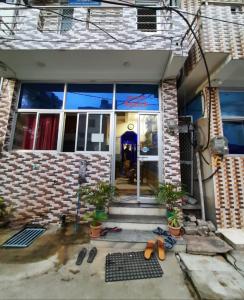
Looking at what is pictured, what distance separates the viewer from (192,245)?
3.09 m

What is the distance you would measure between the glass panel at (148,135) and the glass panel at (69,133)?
5.96 ft

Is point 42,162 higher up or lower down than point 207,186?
higher up

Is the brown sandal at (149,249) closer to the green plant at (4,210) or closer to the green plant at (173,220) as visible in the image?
the green plant at (173,220)

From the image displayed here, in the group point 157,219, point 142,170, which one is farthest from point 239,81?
point 157,219

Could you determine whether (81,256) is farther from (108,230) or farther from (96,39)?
(96,39)

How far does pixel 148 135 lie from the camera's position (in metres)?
4.55

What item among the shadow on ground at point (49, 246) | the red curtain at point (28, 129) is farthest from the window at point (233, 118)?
the red curtain at point (28, 129)

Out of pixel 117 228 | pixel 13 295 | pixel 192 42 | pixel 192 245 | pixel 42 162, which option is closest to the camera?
pixel 13 295

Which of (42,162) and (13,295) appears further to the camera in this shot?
(42,162)

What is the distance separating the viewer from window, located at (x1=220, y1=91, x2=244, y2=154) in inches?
168

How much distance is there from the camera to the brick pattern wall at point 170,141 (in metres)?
4.07

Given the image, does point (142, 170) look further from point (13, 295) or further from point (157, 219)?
point (13, 295)

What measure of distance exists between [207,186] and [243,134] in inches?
63.9

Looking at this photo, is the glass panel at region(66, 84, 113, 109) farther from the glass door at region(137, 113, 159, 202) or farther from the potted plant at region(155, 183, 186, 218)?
the potted plant at region(155, 183, 186, 218)
